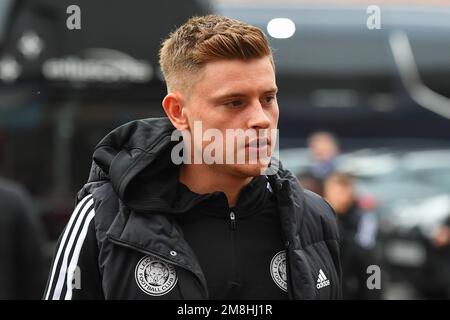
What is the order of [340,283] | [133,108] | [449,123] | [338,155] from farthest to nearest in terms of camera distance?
[449,123] < [338,155] < [133,108] < [340,283]

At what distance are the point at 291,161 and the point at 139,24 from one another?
1827 millimetres

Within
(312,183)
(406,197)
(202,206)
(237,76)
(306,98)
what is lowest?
(202,206)

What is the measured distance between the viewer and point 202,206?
85.7 inches

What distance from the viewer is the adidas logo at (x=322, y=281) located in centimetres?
211

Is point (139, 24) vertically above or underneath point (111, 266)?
above

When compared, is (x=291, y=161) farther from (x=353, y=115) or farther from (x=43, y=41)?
(x=43, y=41)

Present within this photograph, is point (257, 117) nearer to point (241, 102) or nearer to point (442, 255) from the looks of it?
point (241, 102)

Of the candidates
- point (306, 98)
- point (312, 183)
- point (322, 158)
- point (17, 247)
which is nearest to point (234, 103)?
point (17, 247)

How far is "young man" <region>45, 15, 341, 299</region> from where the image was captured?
2.04 metres

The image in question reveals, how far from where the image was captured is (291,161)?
8375 mm

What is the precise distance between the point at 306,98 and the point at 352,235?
4.20 metres

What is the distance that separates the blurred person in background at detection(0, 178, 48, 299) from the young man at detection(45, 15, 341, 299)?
97.8 inches
